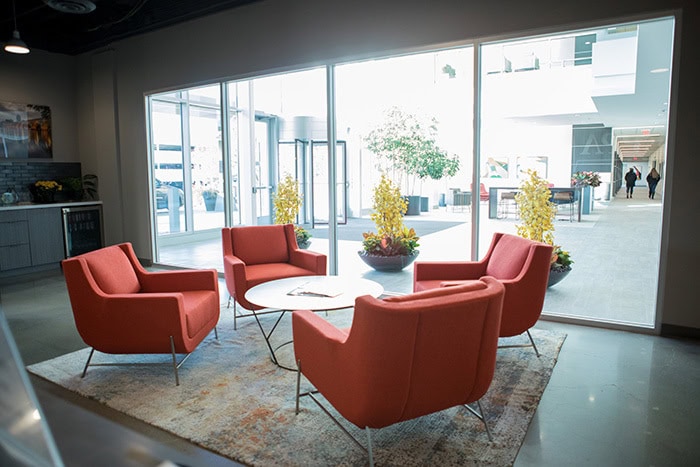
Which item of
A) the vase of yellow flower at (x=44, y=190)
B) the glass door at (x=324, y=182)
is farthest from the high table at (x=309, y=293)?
the vase of yellow flower at (x=44, y=190)

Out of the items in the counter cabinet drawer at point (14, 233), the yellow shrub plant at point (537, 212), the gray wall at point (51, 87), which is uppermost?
the gray wall at point (51, 87)

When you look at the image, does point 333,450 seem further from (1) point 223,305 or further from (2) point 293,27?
(2) point 293,27

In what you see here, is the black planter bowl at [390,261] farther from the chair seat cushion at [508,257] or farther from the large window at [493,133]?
the chair seat cushion at [508,257]

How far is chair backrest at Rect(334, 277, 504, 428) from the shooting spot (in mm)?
2176

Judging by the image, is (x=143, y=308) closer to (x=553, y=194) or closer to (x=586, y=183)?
(x=553, y=194)

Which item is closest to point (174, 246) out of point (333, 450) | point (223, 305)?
point (223, 305)

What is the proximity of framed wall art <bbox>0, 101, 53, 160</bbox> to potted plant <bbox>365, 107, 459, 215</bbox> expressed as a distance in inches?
208

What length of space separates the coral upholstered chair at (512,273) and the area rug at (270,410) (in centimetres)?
34

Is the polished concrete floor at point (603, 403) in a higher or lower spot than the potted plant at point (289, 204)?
lower

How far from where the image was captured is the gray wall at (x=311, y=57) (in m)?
4.05

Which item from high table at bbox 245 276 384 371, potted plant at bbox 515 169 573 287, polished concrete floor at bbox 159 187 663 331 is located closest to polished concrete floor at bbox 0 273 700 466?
polished concrete floor at bbox 159 187 663 331

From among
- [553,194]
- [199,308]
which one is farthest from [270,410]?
[553,194]

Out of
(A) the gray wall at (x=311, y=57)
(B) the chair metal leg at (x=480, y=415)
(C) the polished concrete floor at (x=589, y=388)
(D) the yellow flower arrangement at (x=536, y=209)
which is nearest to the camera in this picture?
(C) the polished concrete floor at (x=589, y=388)

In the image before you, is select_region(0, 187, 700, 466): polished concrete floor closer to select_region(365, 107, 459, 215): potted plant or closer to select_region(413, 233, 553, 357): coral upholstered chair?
select_region(413, 233, 553, 357): coral upholstered chair
